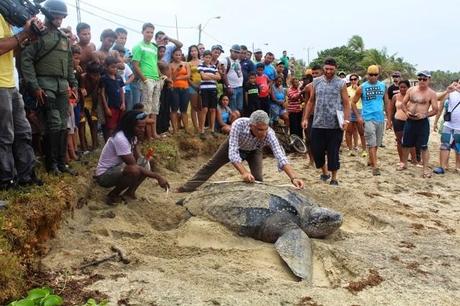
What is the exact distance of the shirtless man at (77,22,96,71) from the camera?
5172 millimetres

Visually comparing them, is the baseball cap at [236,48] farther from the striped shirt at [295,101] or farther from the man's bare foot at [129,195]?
the man's bare foot at [129,195]

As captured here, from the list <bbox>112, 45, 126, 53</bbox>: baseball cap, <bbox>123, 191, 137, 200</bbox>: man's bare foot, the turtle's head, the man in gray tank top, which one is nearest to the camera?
the turtle's head

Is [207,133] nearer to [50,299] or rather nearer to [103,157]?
[103,157]

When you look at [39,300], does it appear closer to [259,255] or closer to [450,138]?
Answer: [259,255]

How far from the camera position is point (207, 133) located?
7488 millimetres

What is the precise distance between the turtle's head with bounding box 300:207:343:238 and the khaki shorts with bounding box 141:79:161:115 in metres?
2.93

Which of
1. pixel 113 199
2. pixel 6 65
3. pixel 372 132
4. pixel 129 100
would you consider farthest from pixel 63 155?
pixel 372 132

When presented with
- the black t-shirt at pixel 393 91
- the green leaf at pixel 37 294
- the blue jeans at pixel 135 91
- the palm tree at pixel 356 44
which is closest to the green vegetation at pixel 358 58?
the palm tree at pixel 356 44

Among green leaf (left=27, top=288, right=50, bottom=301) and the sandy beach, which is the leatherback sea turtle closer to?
the sandy beach

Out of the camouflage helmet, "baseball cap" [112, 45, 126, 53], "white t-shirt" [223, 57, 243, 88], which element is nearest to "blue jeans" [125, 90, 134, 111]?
"baseball cap" [112, 45, 126, 53]

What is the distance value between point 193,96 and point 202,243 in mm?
3697

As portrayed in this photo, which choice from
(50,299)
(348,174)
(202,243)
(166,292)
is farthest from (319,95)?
(50,299)

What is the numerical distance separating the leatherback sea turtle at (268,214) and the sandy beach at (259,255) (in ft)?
0.35

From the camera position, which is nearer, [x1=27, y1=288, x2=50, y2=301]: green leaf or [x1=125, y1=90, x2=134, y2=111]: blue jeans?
[x1=27, y1=288, x2=50, y2=301]: green leaf
